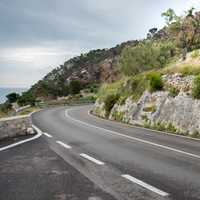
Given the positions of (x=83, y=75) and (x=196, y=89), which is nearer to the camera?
(x=196, y=89)

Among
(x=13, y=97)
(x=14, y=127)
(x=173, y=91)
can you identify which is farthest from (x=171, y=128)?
(x=13, y=97)

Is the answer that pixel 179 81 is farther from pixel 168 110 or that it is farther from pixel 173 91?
pixel 168 110

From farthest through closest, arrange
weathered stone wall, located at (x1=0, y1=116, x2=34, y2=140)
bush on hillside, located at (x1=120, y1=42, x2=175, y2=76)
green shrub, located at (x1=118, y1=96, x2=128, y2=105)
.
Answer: bush on hillside, located at (x1=120, y1=42, x2=175, y2=76) < green shrub, located at (x1=118, y1=96, x2=128, y2=105) < weathered stone wall, located at (x1=0, y1=116, x2=34, y2=140)

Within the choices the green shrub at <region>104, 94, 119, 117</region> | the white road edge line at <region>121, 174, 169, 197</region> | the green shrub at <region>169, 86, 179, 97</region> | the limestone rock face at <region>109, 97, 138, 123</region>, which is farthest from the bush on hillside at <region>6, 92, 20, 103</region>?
the white road edge line at <region>121, 174, 169, 197</region>

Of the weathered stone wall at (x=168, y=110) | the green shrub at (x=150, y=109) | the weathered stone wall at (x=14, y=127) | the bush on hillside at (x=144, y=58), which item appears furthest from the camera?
the bush on hillside at (x=144, y=58)

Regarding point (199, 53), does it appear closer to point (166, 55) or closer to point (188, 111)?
point (188, 111)

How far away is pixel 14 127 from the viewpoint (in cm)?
1566

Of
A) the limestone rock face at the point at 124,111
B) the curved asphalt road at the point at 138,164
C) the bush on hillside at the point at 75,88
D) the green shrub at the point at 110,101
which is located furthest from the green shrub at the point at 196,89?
the bush on hillside at the point at 75,88

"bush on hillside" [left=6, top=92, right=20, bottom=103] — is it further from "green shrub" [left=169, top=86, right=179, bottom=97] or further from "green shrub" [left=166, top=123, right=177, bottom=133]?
"green shrub" [left=166, top=123, right=177, bottom=133]

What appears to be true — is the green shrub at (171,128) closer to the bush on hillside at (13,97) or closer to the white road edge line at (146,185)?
the white road edge line at (146,185)

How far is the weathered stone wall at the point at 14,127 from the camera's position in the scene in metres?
14.9

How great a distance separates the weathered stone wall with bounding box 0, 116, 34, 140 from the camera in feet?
49.0

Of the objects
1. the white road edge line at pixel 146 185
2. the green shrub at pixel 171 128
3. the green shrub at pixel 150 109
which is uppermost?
the green shrub at pixel 150 109

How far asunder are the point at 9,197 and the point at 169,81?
56.2 ft
